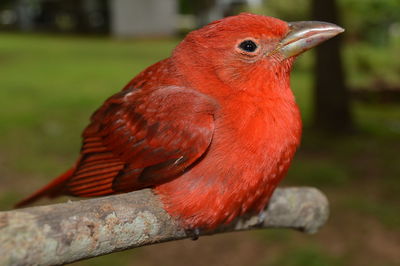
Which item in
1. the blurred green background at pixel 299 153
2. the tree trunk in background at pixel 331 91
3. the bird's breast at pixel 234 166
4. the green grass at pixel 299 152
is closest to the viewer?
the bird's breast at pixel 234 166

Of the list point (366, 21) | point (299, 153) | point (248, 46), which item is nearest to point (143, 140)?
point (248, 46)

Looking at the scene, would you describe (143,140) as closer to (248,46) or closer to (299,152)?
(248,46)

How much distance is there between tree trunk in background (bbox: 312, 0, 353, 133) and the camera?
744 centimetres

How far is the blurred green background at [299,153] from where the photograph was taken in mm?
4547

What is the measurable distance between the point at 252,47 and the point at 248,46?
2 cm

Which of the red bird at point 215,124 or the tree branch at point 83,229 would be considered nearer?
the tree branch at point 83,229

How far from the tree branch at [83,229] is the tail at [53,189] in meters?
0.55

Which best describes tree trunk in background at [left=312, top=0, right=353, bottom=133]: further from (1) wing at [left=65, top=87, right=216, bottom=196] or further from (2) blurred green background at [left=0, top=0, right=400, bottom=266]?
(1) wing at [left=65, top=87, right=216, bottom=196]

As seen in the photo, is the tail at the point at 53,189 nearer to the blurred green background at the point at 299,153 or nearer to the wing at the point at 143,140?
the wing at the point at 143,140

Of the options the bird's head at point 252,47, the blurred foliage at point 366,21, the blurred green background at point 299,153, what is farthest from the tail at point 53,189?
the blurred foliage at point 366,21

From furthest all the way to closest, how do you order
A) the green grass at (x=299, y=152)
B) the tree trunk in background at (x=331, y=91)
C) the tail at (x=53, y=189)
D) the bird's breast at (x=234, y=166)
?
the tree trunk in background at (x=331, y=91), the green grass at (x=299, y=152), the tail at (x=53, y=189), the bird's breast at (x=234, y=166)

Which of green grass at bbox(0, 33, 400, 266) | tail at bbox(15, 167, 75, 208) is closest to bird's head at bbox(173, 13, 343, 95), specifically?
tail at bbox(15, 167, 75, 208)

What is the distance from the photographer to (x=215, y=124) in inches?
81.8

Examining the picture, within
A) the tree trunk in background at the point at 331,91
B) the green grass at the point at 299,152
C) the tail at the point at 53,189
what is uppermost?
the tail at the point at 53,189
